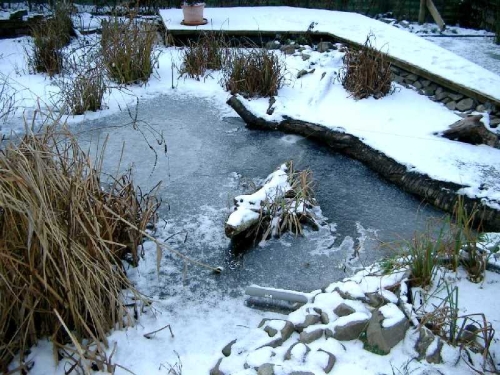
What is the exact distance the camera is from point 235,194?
3715 millimetres

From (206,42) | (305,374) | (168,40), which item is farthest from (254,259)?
(168,40)

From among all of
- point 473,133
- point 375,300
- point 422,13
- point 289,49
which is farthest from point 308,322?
point 422,13

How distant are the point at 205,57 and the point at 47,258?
157 inches

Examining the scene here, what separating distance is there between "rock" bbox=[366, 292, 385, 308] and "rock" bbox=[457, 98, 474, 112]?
2818 mm

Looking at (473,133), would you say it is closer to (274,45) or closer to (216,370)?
(216,370)

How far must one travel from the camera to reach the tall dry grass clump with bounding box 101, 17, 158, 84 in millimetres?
5418

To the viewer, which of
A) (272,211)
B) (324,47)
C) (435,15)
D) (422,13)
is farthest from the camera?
(422,13)

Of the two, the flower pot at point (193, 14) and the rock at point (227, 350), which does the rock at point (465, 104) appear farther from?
the flower pot at point (193, 14)

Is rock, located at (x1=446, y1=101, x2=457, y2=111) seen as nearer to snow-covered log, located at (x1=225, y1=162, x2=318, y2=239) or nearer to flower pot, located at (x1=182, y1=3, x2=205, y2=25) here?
snow-covered log, located at (x1=225, y1=162, x2=318, y2=239)

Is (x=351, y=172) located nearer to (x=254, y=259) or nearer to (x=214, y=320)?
(x=254, y=259)

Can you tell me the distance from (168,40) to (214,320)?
5.00m

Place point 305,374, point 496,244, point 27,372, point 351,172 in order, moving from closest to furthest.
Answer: point 305,374 < point 27,372 < point 496,244 < point 351,172

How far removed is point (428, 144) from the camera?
4160 mm

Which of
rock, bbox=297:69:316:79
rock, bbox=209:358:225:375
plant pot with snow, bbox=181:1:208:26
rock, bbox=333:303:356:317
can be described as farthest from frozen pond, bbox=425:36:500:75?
rock, bbox=209:358:225:375
